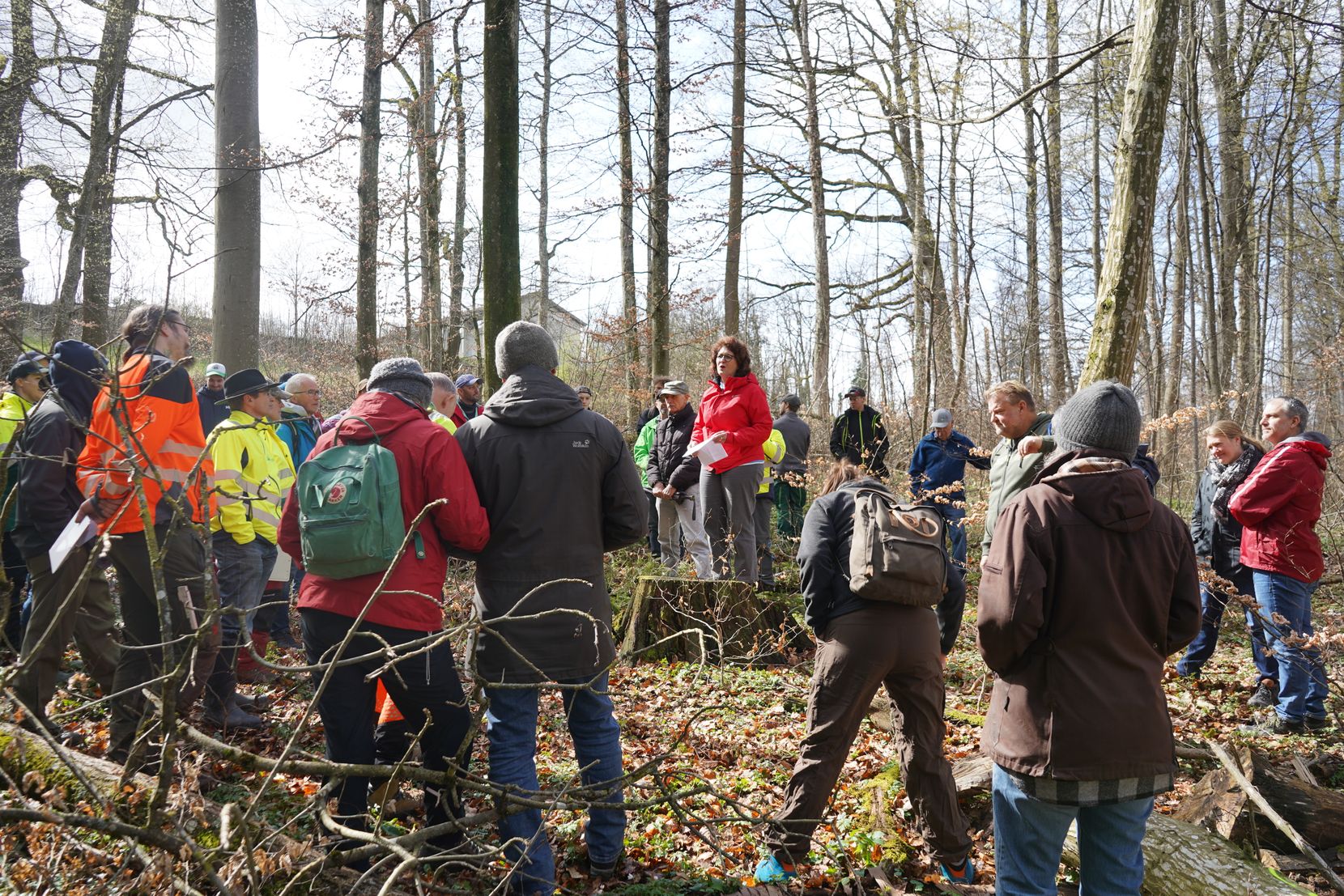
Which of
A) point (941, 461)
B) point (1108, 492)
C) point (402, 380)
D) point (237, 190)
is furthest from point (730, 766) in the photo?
point (237, 190)

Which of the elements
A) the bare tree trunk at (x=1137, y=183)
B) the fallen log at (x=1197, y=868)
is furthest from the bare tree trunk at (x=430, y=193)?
the fallen log at (x=1197, y=868)

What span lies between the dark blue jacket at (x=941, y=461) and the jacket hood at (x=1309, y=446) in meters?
3.46

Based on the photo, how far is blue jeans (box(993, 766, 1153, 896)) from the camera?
262 centimetres

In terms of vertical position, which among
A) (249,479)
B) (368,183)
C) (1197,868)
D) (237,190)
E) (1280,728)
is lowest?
(1280,728)

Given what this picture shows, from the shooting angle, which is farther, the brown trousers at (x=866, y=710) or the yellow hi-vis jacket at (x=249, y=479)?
the yellow hi-vis jacket at (x=249, y=479)

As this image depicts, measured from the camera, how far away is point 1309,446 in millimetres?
5262

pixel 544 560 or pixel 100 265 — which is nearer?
pixel 544 560

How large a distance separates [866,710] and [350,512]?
222cm

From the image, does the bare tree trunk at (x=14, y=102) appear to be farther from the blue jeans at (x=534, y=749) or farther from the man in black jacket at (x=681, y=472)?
the blue jeans at (x=534, y=749)

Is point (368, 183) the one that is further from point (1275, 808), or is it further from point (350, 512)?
point (1275, 808)

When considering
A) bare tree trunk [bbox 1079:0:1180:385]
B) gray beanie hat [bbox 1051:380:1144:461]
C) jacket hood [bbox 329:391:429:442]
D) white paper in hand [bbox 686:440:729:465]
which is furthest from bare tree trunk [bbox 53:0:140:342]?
gray beanie hat [bbox 1051:380:1144:461]

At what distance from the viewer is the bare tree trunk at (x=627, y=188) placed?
11.5 meters

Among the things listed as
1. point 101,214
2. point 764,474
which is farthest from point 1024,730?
point 101,214

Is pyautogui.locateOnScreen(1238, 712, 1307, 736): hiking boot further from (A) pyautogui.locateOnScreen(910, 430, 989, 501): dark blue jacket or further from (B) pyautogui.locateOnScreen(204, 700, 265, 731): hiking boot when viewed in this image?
(B) pyautogui.locateOnScreen(204, 700, 265, 731): hiking boot
